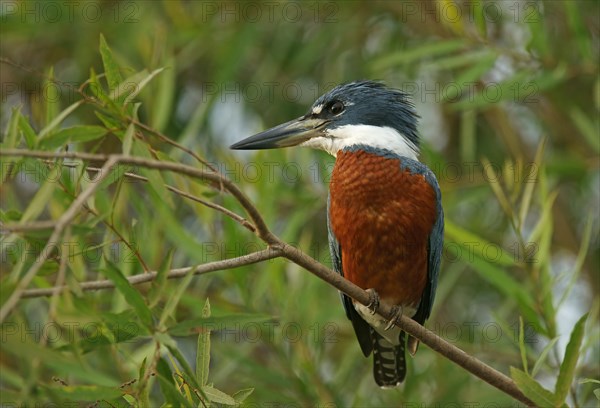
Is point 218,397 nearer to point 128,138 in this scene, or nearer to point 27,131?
point 128,138

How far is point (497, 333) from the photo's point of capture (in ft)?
13.7

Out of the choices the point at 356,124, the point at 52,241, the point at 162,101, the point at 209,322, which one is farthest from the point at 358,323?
the point at 52,241

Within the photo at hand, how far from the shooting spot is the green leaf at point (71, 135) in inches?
76.8

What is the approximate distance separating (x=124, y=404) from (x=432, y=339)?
2.78ft

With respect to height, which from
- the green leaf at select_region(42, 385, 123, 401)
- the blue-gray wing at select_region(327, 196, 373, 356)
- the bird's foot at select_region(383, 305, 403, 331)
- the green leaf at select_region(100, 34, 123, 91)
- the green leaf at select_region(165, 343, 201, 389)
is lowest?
the blue-gray wing at select_region(327, 196, 373, 356)

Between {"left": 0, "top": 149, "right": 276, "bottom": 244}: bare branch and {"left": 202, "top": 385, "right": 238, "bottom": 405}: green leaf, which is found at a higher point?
{"left": 0, "top": 149, "right": 276, "bottom": 244}: bare branch

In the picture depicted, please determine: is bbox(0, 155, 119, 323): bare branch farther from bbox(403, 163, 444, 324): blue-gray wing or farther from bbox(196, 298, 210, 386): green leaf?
bbox(403, 163, 444, 324): blue-gray wing

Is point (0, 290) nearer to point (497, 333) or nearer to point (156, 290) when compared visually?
point (156, 290)

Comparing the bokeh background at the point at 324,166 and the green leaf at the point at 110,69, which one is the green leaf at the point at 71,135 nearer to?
the green leaf at the point at 110,69

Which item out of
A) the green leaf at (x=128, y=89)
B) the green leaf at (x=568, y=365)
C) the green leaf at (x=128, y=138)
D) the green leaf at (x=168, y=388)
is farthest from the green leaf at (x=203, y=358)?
the green leaf at (x=568, y=365)

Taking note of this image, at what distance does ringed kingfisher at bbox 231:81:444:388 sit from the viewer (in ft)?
10.1

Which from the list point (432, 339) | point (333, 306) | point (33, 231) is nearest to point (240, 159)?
point (333, 306)

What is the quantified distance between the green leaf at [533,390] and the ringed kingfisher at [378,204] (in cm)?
78

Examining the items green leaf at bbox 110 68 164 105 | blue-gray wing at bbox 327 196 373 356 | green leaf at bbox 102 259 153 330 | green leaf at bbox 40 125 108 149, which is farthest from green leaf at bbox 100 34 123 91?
blue-gray wing at bbox 327 196 373 356
